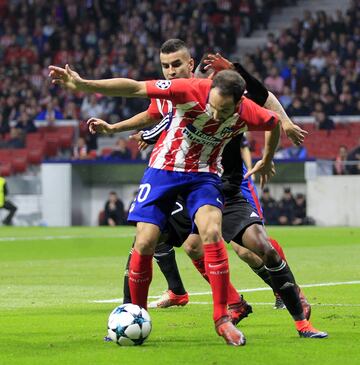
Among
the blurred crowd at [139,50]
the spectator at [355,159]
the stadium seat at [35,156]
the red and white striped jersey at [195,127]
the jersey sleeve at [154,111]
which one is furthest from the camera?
the stadium seat at [35,156]

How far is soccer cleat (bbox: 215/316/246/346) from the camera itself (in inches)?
289

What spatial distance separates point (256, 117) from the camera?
7.67 m

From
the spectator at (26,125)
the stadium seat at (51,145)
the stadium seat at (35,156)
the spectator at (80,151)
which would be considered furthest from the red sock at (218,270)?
the spectator at (26,125)

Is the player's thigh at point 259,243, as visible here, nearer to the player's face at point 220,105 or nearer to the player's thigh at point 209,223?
the player's thigh at point 209,223

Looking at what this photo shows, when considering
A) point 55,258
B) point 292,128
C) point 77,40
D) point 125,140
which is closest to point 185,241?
point 292,128

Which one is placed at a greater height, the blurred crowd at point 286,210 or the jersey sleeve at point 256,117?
the jersey sleeve at point 256,117

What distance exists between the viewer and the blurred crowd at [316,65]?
2992 centimetres

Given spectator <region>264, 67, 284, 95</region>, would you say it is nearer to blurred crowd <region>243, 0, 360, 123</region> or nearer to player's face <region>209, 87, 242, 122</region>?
blurred crowd <region>243, 0, 360, 123</region>

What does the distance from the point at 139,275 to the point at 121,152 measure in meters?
22.3

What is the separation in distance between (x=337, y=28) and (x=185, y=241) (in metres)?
23.8

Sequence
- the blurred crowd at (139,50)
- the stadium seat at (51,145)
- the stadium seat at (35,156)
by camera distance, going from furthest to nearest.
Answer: the stadium seat at (51,145)
the stadium seat at (35,156)
the blurred crowd at (139,50)

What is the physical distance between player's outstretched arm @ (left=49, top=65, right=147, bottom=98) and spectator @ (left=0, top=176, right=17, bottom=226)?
22.5 meters

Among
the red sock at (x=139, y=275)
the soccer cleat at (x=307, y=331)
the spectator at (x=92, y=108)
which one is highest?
the red sock at (x=139, y=275)

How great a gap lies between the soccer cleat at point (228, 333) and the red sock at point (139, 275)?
65 centimetres
